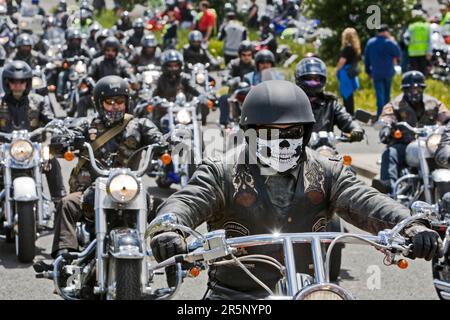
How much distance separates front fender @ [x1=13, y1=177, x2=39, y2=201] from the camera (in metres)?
10.4

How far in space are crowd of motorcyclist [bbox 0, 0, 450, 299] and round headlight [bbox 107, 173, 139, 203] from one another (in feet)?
1.31

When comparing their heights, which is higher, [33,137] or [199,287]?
[33,137]

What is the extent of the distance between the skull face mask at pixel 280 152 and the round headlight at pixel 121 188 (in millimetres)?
2846

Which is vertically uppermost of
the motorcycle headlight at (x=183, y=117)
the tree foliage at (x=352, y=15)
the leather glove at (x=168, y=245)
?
the tree foliage at (x=352, y=15)

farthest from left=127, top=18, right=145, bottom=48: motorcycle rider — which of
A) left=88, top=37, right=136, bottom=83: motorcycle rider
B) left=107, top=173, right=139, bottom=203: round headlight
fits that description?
left=107, top=173, right=139, bottom=203: round headlight

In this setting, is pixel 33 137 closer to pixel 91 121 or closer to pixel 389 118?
pixel 91 121

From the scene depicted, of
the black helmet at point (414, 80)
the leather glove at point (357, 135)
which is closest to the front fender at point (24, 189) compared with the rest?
the leather glove at point (357, 135)

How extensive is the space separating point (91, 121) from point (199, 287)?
1574 mm

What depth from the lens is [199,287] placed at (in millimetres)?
9508

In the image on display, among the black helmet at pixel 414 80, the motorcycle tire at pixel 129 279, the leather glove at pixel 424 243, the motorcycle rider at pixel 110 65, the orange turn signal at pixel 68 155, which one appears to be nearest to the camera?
the leather glove at pixel 424 243

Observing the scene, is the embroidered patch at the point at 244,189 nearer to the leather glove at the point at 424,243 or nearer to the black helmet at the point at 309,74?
the leather glove at the point at 424,243

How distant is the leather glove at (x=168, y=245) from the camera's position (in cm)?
457
